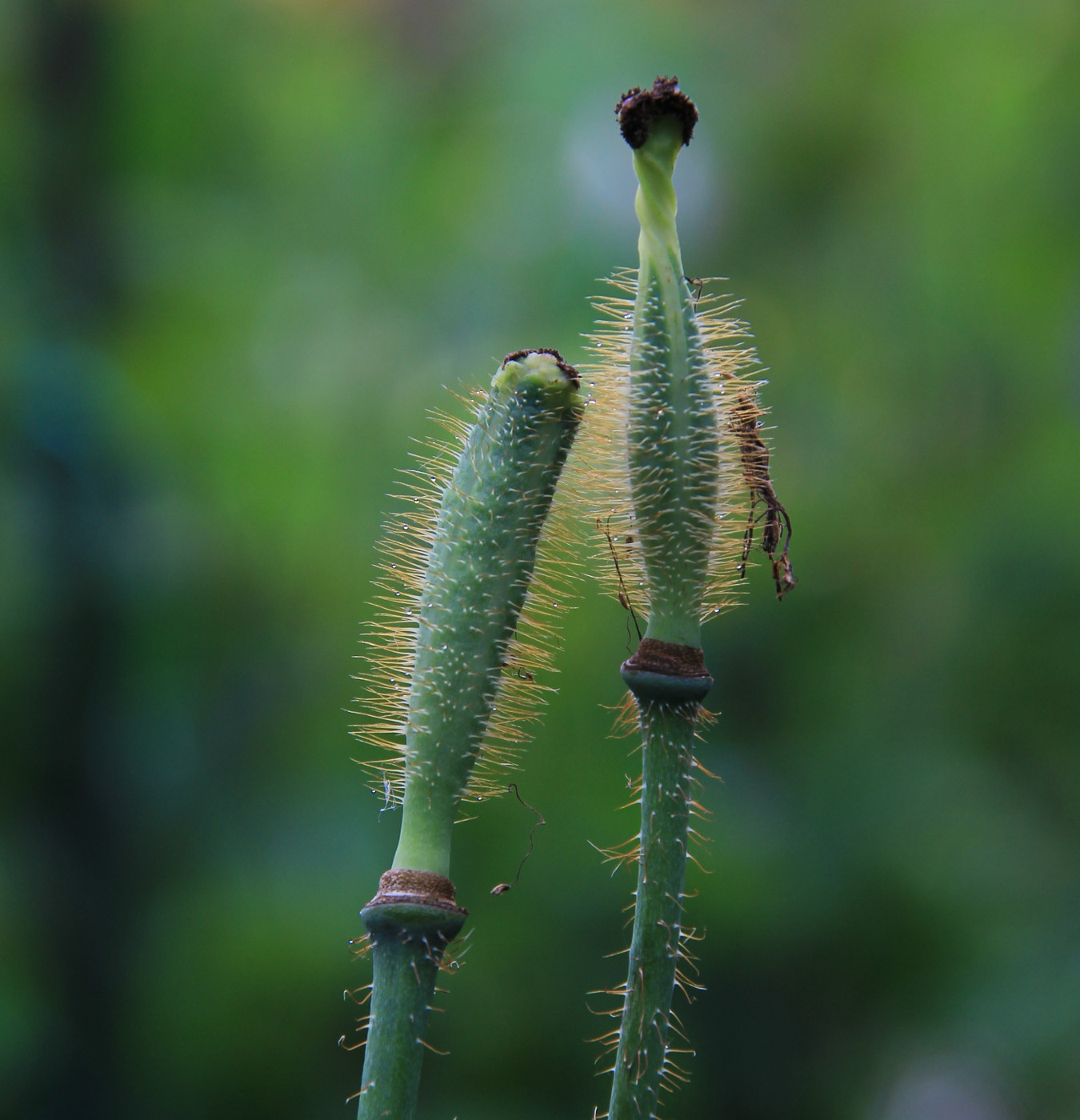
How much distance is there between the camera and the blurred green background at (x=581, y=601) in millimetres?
5469

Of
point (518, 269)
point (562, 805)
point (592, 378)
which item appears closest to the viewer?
point (592, 378)

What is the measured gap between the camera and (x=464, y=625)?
153 cm

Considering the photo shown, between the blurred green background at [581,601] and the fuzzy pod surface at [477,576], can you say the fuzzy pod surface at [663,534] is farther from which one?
the blurred green background at [581,601]

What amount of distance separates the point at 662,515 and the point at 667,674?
229 millimetres

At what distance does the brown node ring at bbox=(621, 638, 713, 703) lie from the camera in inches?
61.0

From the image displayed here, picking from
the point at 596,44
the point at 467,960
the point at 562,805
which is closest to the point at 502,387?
the point at 562,805

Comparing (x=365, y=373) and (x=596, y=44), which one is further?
(x=596, y=44)

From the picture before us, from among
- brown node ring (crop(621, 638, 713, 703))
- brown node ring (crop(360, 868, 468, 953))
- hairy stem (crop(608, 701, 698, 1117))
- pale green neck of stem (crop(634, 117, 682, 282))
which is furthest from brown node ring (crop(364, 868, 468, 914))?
pale green neck of stem (crop(634, 117, 682, 282))

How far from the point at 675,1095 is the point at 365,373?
4213 millimetres

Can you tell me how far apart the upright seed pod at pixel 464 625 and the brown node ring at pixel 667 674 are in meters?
0.19

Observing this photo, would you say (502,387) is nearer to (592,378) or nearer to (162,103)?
(592,378)

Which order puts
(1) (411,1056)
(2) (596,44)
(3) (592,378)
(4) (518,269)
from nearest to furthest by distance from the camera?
(1) (411,1056) → (3) (592,378) → (4) (518,269) → (2) (596,44)

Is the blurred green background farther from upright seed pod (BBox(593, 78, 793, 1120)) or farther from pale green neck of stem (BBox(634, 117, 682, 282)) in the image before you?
pale green neck of stem (BBox(634, 117, 682, 282))

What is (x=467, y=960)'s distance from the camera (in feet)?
18.1
